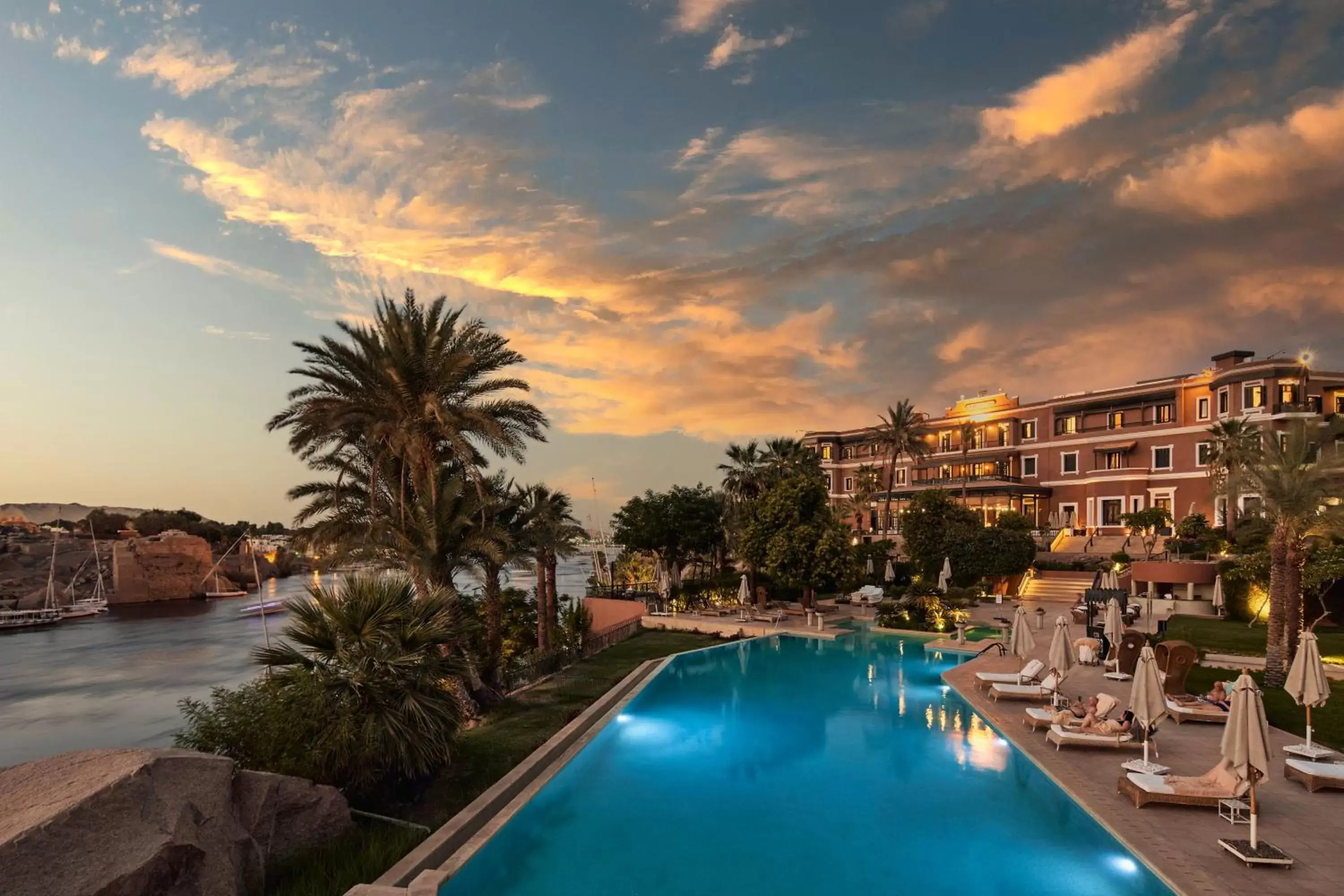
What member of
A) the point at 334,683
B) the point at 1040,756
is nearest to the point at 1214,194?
the point at 1040,756

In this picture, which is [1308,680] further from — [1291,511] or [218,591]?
[218,591]

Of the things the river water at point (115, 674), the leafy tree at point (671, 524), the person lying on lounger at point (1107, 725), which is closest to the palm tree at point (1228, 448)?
the person lying on lounger at point (1107, 725)

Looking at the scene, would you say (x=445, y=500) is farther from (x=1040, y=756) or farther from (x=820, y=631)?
(x=820, y=631)

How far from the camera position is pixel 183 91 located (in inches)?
840

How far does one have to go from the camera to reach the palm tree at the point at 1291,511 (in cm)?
1603

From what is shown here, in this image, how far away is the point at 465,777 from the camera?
37.7ft

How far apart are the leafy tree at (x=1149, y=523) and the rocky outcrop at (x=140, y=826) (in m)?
46.7

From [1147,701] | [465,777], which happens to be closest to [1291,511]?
[1147,701]

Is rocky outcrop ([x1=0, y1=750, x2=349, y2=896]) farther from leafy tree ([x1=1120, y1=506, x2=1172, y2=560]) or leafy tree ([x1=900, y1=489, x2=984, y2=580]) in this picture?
leafy tree ([x1=1120, y1=506, x2=1172, y2=560])

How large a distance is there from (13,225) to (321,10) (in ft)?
68.5

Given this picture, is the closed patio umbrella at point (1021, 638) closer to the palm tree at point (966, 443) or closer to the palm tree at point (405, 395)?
the palm tree at point (405, 395)

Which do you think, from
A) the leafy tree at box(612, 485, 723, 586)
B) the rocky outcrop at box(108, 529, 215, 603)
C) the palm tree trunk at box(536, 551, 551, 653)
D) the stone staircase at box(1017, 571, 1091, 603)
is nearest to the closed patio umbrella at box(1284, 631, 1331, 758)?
the palm tree trunk at box(536, 551, 551, 653)

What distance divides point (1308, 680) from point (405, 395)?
19.7 meters

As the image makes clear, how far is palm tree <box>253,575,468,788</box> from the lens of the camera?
380 inches
